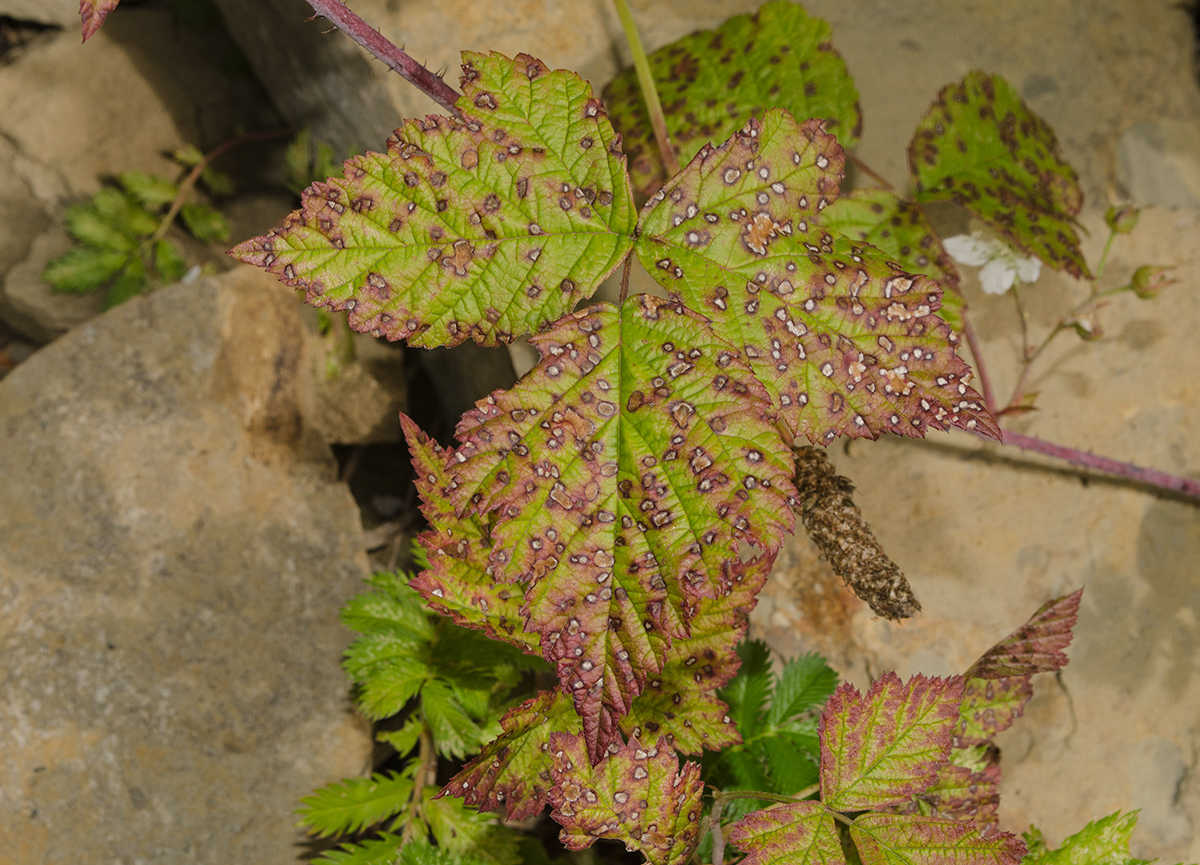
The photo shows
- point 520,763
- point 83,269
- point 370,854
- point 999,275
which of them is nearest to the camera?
point 520,763

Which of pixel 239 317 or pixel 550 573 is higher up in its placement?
pixel 239 317

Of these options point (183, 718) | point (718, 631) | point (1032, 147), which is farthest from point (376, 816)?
point (1032, 147)

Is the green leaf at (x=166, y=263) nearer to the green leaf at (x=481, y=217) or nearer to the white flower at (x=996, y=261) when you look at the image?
Result: the green leaf at (x=481, y=217)

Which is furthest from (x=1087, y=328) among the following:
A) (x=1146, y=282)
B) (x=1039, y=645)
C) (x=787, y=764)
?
(x=787, y=764)

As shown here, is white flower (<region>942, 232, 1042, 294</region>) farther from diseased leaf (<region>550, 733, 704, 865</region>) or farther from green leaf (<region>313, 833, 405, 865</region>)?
green leaf (<region>313, 833, 405, 865</region>)

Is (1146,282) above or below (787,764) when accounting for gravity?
above

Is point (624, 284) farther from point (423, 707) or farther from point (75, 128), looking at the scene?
point (75, 128)

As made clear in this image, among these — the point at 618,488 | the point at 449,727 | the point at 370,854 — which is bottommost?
the point at 370,854

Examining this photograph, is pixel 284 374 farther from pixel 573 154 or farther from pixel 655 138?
pixel 573 154
